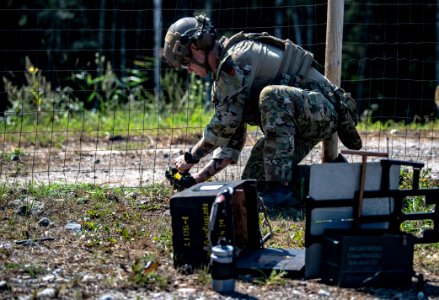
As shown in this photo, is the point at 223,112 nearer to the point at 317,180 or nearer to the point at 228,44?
the point at 228,44

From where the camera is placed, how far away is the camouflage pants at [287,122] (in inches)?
244

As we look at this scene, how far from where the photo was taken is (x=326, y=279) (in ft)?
15.1

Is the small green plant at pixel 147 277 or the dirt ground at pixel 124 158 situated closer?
the small green plant at pixel 147 277

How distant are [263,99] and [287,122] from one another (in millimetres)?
255

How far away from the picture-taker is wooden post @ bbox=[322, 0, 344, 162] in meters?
6.92

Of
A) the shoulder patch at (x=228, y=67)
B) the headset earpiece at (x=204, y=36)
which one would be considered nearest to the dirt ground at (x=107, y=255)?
the shoulder patch at (x=228, y=67)

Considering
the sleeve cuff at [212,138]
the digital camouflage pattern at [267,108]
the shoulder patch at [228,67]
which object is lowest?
the sleeve cuff at [212,138]

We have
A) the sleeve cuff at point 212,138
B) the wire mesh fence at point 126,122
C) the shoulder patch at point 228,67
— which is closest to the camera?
the shoulder patch at point 228,67

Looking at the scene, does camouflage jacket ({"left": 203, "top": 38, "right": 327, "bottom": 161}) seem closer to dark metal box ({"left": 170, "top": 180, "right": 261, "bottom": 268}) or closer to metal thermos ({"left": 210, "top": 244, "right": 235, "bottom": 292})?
dark metal box ({"left": 170, "top": 180, "right": 261, "bottom": 268})

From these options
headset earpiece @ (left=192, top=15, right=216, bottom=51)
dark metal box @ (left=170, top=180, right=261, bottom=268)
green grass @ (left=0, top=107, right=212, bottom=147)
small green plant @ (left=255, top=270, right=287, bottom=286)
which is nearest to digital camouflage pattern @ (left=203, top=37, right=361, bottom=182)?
headset earpiece @ (left=192, top=15, right=216, bottom=51)

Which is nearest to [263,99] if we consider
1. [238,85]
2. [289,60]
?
[238,85]

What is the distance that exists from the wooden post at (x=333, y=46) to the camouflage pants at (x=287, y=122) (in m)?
0.50

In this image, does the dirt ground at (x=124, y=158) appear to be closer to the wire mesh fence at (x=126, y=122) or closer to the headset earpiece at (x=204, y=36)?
the wire mesh fence at (x=126, y=122)

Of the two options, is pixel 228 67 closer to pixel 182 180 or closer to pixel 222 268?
pixel 182 180
